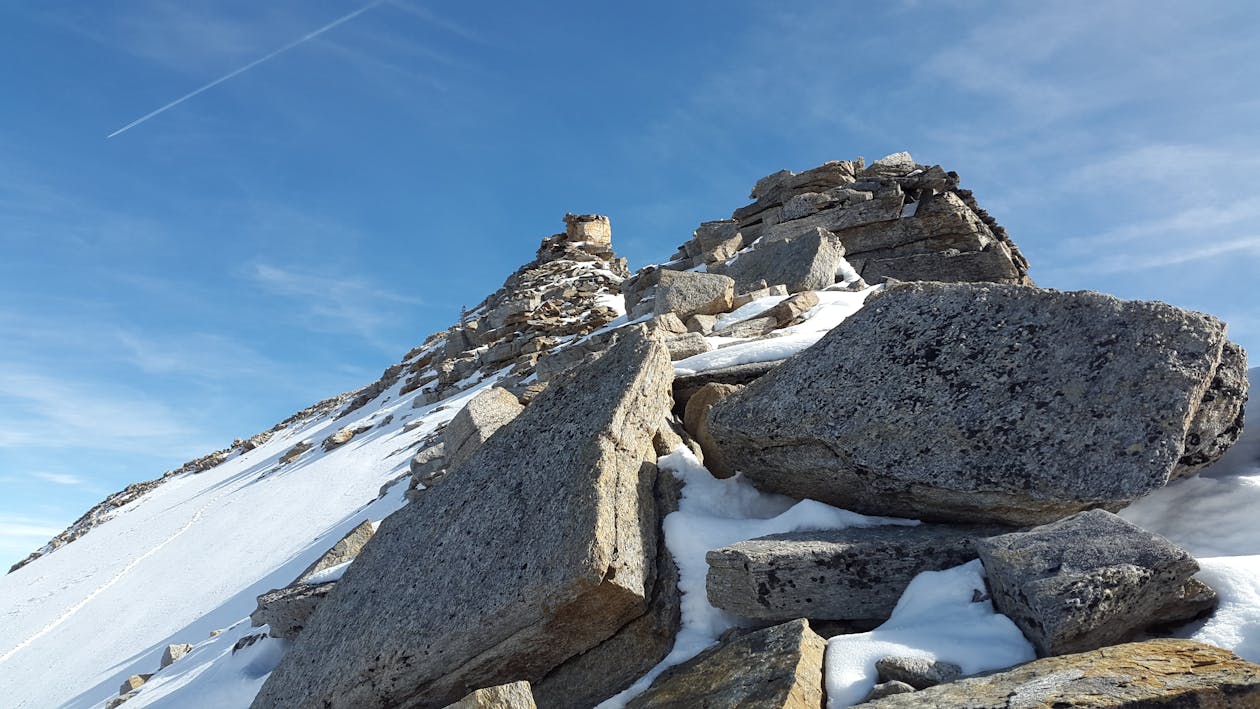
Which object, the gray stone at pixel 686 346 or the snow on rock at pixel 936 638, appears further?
the gray stone at pixel 686 346

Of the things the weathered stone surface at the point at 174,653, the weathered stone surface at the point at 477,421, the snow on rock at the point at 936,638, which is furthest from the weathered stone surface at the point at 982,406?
the weathered stone surface at the point at 174,653

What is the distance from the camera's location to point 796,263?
16.5 m

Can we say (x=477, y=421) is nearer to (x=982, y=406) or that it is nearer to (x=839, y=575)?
→ (x=839, y=575)

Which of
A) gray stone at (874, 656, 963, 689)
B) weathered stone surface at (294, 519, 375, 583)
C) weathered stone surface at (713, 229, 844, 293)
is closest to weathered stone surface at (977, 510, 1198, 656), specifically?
gray stone at (874, 656, 963, 689)

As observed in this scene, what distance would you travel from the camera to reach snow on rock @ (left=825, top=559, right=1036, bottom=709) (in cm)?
423

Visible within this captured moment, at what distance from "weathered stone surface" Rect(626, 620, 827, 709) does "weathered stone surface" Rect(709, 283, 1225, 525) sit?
155 cm

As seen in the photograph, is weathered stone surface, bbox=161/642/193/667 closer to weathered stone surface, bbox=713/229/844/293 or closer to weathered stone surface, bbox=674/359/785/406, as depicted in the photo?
weathered stone surface, bbox=674/359/785/406

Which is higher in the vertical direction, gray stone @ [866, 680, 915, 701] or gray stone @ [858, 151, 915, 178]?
gray stone @ [858, 151, 915, 178]

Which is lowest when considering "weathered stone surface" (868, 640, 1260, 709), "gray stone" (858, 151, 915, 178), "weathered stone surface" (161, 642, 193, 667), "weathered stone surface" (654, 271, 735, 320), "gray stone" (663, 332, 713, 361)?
"weathered stone surface" (868, 640, 1260, 709)

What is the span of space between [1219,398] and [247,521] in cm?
2131

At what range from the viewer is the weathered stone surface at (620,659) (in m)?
5.56

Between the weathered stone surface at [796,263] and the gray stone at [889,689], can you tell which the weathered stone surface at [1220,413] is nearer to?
the gray stone at [889,689]

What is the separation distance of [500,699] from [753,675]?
4.91 feet

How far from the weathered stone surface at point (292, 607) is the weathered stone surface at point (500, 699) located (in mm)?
4207
